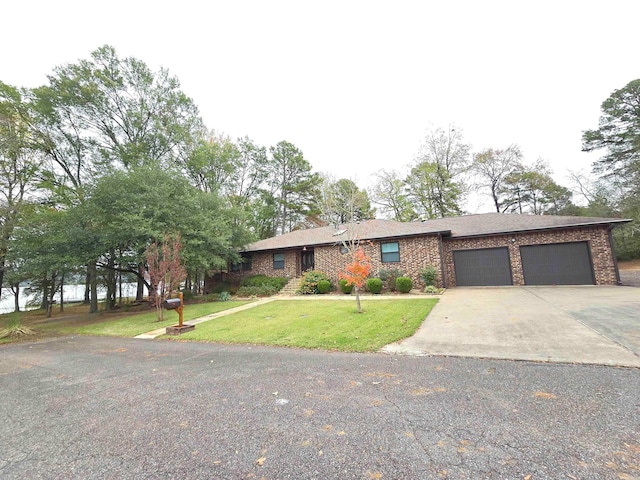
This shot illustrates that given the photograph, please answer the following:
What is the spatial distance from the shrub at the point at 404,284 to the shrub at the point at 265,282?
7243mm

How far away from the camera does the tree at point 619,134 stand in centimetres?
2120

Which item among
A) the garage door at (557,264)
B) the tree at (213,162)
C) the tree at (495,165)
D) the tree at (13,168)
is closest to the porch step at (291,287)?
the tree at (213,162)

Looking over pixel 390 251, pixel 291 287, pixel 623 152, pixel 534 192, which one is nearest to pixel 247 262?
pixel 291 287

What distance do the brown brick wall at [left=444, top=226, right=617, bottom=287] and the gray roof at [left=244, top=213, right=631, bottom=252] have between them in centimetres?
41

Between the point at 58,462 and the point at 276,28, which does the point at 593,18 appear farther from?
the point at 58,462

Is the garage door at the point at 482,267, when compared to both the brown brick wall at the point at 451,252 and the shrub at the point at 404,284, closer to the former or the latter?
the brown brick wall at the point at 451,252

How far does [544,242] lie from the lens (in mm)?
13594

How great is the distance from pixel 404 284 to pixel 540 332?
7814 millimetres

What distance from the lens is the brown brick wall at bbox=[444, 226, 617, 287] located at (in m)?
12.5

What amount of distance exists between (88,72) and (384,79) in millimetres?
17612

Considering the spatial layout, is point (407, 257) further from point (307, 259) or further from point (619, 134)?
point (619, 134)

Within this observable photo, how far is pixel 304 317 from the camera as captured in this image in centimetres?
884

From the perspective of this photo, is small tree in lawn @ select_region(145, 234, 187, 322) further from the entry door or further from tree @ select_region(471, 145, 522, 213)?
tree @ select_region(471, 145, 522, 213)

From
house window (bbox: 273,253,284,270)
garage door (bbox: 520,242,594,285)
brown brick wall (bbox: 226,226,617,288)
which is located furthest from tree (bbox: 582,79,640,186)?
house window (bbox: 273,253,284,270)
